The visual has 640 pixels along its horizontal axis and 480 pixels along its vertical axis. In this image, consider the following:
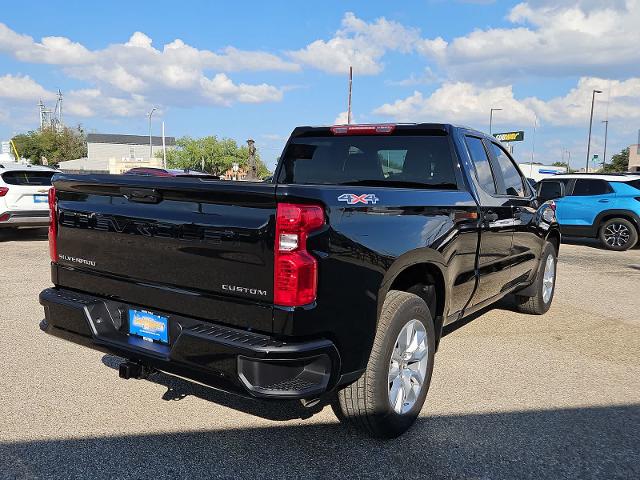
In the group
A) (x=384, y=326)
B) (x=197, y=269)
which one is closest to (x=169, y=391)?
(x=197, y=269)

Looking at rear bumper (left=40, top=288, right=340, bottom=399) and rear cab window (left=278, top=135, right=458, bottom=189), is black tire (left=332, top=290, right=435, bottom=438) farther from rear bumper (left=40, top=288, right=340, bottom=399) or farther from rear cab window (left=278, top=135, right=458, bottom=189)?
rear cab window (left=278, top=135, right=458, bottom=189)

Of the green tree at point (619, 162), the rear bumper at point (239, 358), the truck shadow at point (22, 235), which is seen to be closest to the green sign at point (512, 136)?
the green tree at point (619, 162)

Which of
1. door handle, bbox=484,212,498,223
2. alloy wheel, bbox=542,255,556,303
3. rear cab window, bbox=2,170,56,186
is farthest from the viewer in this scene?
rear cab window, bbox=2,170,56,186

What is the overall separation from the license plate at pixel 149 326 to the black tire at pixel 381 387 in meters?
1.03

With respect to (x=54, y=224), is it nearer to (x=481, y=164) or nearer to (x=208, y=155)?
(x=481, y=164)

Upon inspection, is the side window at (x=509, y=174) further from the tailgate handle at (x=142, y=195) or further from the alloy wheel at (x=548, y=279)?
the tailgate handle at (x=142, y=195)

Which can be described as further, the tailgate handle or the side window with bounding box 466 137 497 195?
the side window with bounding box 466 137 497 195

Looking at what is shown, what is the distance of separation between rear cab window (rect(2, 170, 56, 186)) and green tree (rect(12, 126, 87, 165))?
84.8 meters

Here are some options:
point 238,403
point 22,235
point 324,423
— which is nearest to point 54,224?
point 238,403

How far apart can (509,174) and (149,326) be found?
3675 mm

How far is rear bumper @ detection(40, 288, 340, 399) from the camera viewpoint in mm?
2543

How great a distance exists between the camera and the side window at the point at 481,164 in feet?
14.6

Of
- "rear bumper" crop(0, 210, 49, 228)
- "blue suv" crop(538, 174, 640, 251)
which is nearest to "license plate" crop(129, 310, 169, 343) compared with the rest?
"rear bumper" crop(0, 210, 49, 228)

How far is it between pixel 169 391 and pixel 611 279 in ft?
25.3
